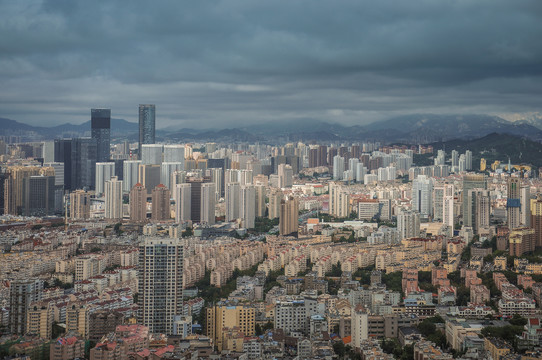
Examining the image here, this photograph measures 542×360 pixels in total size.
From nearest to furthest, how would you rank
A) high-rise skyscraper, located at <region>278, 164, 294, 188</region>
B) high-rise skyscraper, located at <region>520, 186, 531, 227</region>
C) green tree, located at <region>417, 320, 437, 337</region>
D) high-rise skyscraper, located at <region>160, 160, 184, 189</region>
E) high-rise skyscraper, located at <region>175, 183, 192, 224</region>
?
green tree, located at <region>417, 320, 437, 337</region> < high-rise skyscraper, located at <region>520, 186, 531, 227</region> < high-rise skyscraper, located at <region>175, 183, 192, 224</region> < high-rise skyscraper, located at <region>160, 160, 184, 189</region> < high-rise skyscraper, located at <region>278, 164, 294, 188</region>

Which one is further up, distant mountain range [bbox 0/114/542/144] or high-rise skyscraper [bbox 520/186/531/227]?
distant mountain range [bbox 0/114/542/144]

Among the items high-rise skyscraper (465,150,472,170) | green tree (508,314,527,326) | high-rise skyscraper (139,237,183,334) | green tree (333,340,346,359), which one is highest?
high-rise skyscraper (465,150,472,170)

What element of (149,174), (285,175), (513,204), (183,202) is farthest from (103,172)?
(513,204)

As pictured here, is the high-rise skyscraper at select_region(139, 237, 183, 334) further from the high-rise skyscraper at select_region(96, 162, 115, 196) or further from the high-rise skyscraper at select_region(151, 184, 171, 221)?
the high-rise skyscraper at select_region(96, 162, 115, 196)

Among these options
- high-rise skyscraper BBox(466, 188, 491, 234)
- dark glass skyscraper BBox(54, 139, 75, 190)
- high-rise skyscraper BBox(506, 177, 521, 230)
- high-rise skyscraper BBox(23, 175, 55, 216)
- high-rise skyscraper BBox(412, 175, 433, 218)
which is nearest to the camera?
high-rise skyscraper BBox(506, 177, 521, 230)

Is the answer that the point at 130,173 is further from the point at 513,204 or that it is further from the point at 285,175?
the point at 513,204

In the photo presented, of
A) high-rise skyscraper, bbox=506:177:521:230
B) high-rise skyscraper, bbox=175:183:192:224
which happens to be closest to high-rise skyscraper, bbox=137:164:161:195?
high-rise skyscraper, bbox=175:183:192:224

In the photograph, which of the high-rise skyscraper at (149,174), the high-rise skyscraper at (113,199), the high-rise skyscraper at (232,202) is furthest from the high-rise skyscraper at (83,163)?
the high-rise skyscraper at (232,202)
